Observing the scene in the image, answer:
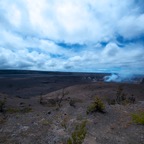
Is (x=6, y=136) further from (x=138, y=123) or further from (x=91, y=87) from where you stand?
(x=91, y=87)

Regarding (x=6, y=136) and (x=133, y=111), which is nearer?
(x=6, y=136)

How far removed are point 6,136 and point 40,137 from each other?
1.73 meters

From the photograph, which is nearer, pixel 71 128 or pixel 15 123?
pixel 71 128

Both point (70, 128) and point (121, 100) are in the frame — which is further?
point (121, 100)

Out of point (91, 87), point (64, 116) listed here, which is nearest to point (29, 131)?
point (64, 116)

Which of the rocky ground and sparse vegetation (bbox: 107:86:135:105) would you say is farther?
sparse vegetation (bbox: 107:86:135:105)

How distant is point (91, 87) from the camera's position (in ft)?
100

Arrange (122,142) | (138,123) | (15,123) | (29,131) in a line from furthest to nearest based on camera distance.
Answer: (15,123) < (138,123) < (29,131) < (122,142)

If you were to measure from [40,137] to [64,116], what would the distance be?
3366 mm

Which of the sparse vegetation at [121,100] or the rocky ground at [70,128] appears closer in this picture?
the rocky ground at [70,128]

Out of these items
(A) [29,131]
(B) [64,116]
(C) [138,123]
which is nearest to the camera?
(A) [29,131]

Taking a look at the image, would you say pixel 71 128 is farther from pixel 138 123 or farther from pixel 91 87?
pixel 91 87

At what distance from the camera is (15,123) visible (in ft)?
31.4

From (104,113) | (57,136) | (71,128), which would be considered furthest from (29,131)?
(104,113)
